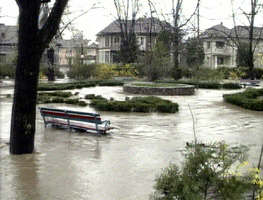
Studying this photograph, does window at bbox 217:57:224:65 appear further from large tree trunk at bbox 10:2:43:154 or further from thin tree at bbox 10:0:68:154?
large tree trunk at bbox 10:2:43:154

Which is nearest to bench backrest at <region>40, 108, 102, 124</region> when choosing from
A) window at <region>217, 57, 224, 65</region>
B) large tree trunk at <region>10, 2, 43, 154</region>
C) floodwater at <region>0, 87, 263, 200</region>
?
floodwater at <region>0, 87, 263, 200</region>

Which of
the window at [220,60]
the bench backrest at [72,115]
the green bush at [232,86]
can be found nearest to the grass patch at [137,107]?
the bench backrest at [72,115]

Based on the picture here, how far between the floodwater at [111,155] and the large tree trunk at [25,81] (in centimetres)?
42

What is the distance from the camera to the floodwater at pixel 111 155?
5758mm

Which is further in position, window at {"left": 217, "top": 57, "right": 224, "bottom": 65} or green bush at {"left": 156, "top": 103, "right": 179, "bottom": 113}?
window at {"left": 217, "top": 57, "right": 224, "bottom": 65}

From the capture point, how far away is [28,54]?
761cm

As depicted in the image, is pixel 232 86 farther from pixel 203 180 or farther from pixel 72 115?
pixel 203 180

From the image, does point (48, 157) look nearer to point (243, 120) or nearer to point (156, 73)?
point (243, 120)

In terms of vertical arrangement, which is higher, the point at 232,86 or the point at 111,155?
the point at 232,86

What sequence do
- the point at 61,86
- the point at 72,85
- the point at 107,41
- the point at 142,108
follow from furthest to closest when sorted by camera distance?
the point at 107,41, the point at 72,85, the point at 61,86, the point at 142,108

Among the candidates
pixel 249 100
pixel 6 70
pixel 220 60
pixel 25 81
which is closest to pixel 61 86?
pixel 249 100

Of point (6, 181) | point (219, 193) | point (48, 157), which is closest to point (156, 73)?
point (48, 157)

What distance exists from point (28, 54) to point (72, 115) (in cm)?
314

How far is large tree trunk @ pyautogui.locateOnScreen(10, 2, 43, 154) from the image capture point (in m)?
7.59
